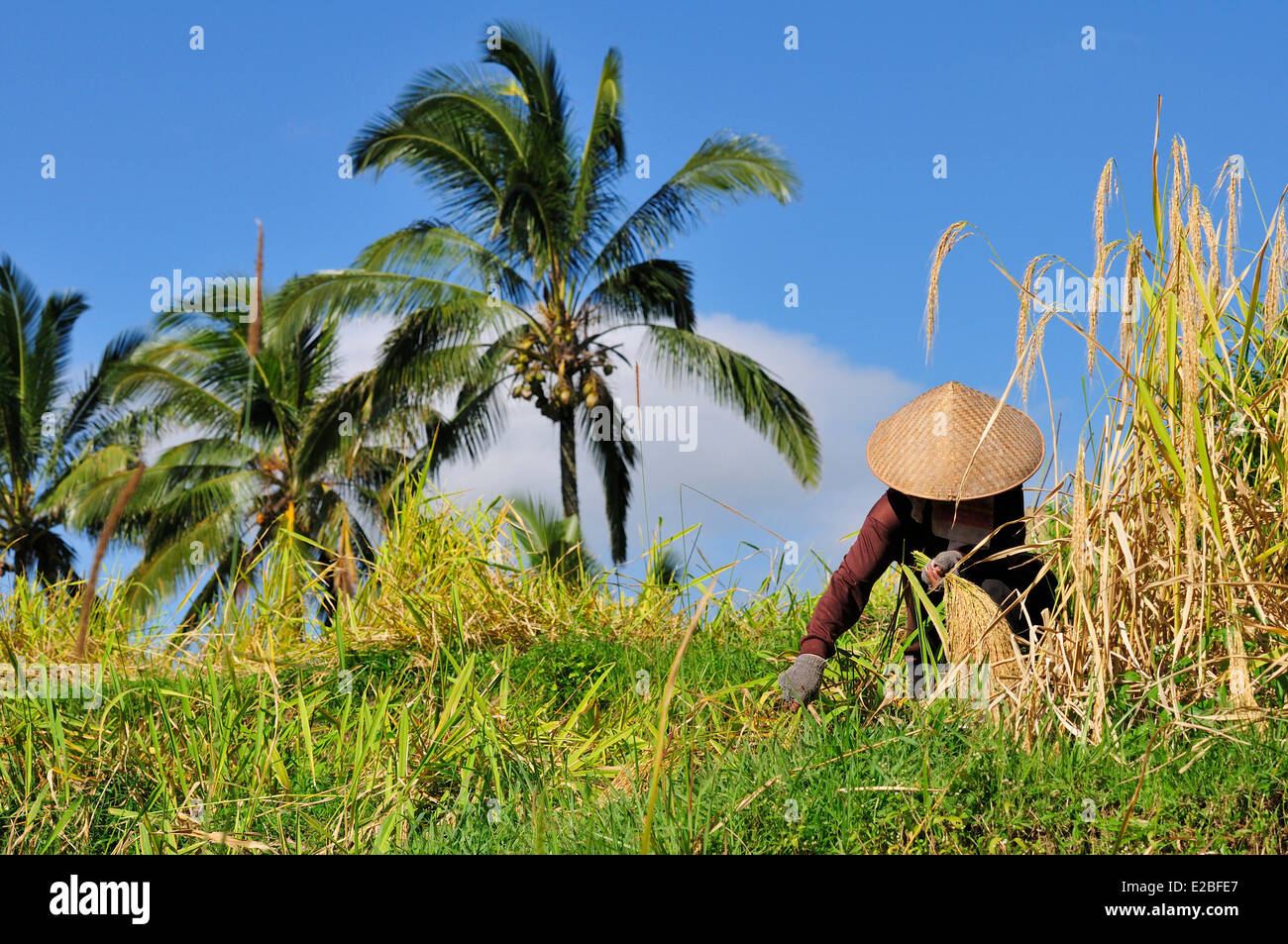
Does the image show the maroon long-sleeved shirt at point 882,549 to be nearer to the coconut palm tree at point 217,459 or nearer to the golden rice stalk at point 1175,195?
the golden rice stalk at point 1175,195

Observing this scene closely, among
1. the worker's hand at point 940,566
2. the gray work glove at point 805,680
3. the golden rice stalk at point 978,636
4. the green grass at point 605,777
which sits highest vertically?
the worker's hand at point 940,566

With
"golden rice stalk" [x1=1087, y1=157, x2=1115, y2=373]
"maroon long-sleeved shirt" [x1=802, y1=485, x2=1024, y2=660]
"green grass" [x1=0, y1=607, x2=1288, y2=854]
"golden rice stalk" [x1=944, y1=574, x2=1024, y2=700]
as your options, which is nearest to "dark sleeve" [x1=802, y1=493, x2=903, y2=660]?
"maroon long-sleeved shirt" [x1=802, y1=485, x2=1024, y2=660]

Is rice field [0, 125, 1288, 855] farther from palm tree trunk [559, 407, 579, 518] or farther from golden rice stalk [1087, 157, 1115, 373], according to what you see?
palm tree trunk [559, 407, 579, 518]

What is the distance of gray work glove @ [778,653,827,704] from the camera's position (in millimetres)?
3418

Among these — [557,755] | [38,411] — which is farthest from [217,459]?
[557,755]

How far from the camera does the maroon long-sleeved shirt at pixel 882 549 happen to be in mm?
3535

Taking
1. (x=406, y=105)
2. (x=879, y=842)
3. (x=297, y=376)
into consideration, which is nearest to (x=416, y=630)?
(x=879, y=842)

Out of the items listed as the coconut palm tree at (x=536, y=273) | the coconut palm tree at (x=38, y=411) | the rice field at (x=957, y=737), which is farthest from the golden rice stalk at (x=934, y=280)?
the coconut palm tree at (x=38, y=411)

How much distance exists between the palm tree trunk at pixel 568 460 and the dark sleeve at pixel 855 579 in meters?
11.6

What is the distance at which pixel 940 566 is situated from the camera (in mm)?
3324
